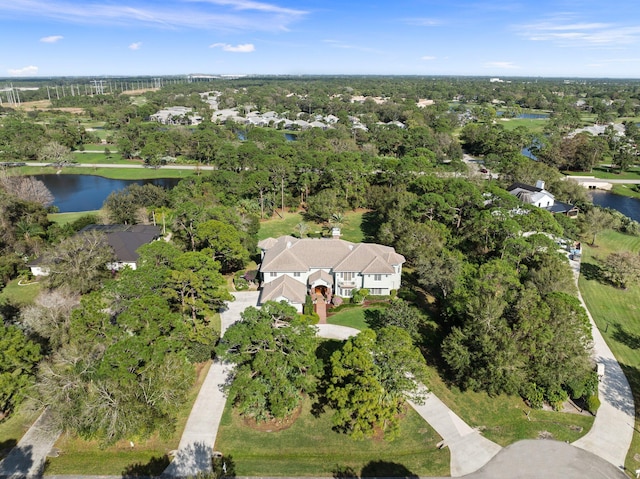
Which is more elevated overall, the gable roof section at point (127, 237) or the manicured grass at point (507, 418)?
the gable roof section at point (127, 237)

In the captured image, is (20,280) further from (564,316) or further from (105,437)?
(564,316)

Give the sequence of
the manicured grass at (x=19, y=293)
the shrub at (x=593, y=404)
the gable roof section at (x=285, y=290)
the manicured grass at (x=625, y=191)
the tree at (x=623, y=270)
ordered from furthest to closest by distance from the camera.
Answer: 1. the manicured grass at (x=625, y=191)
2. the tree at (x=623, y=270)
3. the manicured grass at (x=19, y=293)
4. the gable roof section at (x=285, y=290)
5. the shrub at (x=593, y=404)

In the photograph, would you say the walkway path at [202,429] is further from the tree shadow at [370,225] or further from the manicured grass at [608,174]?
the manicured grass at [608,174]

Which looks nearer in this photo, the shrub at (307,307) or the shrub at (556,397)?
the shrub at (556,397)

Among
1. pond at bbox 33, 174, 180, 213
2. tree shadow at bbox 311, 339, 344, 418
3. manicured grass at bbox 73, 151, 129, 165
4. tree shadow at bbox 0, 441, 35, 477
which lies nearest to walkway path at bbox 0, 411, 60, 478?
tree shadow at bbox 0, 441, 35, 477

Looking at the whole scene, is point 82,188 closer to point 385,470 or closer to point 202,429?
point 202,429

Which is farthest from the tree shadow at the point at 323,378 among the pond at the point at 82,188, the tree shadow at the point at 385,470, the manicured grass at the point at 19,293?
the pond at the point at 82,188

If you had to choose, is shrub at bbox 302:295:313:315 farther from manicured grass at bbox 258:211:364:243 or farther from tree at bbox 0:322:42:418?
tree at bbox 0:322:42:418

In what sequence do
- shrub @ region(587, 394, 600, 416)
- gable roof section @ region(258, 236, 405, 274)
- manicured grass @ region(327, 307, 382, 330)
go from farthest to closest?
1. gable roof section @ region(258, 236, 405, 274)
2. manicured grass @ region(327, 307, 382, 330)
3. shrub @ region(587, 394, 600, 416)
